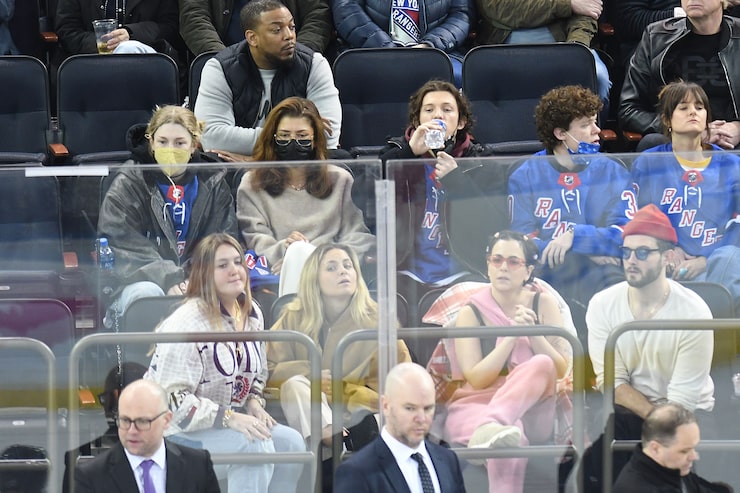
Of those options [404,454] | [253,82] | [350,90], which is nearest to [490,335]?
[404,454]

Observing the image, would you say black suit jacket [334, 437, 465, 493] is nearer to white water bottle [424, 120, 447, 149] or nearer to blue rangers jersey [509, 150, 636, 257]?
blue rangers jersey [509, 150, 636, 257]

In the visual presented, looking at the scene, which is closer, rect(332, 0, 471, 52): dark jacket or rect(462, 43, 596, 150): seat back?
rect(462, 43, 596, 150): seat back

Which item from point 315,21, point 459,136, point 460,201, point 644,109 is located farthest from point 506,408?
point 315,21

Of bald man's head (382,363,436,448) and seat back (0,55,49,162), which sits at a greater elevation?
seat back (0,55,49,162)

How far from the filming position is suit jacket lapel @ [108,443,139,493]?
4.09 metres

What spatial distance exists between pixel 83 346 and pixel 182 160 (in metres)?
1.43

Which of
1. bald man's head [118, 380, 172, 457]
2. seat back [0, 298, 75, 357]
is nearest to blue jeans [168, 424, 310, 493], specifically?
bald man's head [118, 380, 172, 457]

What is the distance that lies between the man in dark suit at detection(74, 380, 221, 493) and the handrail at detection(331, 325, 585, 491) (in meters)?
0.40

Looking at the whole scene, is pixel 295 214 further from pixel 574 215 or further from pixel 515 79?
pixel 515 79

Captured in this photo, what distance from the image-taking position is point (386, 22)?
7.18 m

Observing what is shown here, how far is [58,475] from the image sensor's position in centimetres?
420

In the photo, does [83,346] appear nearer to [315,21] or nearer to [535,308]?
[535,308]

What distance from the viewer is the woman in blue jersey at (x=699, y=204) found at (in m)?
4.30

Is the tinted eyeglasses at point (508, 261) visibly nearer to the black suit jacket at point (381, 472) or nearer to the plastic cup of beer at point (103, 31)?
the black suit jacket at point (381, 472)
